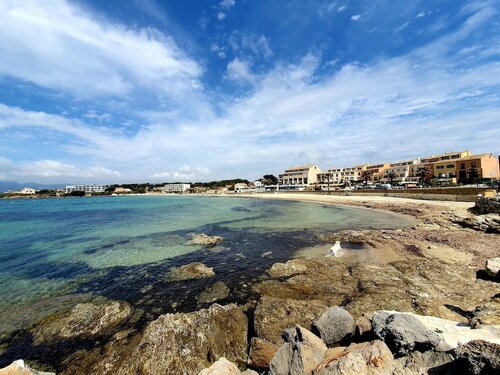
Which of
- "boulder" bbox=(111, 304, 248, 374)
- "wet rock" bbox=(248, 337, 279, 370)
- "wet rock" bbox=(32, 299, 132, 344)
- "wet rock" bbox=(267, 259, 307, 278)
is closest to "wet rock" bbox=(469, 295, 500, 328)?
"wet rock" bbox=(248, 337, 279, 370)

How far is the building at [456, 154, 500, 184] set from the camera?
71875 millimetres

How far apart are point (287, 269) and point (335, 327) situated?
6726mm

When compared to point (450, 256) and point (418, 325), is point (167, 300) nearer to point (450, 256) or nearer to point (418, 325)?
point (418, 325)

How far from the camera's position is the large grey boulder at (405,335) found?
534cm

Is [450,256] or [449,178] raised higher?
[449,178]

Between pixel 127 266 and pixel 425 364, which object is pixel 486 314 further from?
pixel 127 266

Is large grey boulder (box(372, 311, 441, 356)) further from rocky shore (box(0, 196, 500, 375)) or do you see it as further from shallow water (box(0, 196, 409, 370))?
shallow water (box(0, 196, 409, 370))

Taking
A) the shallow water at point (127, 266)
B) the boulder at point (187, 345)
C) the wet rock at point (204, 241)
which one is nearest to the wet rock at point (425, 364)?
the boulder at point (187, 345)

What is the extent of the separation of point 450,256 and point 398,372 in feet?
45.2

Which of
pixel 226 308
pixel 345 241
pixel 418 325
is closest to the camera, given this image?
pixel 418 325

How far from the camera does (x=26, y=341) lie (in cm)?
861

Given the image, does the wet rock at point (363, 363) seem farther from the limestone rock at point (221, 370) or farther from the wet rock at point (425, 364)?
the limestone rock at point (221, 370)

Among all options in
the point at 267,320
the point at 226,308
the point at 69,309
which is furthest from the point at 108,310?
the point at 267,320

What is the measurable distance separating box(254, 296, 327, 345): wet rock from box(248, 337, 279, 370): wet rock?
60cm
